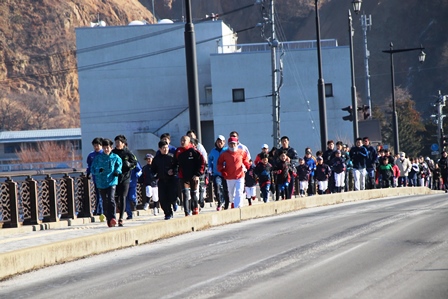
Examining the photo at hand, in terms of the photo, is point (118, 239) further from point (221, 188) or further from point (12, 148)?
point (12, 148)

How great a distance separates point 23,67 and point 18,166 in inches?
1620

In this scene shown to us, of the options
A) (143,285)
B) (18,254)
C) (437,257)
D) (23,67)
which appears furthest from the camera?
(23,67)

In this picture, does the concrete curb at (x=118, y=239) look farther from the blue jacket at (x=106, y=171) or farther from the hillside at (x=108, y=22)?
the hillside at (x=108, y=22)

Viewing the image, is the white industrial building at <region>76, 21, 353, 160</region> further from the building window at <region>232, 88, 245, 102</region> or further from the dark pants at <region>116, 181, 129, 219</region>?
the dark pants at <region>116, 181, 129, 219</region>

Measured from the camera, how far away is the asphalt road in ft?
31.2

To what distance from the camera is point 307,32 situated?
15862 cm

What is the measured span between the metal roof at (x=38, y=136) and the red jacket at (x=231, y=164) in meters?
94.1

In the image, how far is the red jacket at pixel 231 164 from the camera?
21.3 meters

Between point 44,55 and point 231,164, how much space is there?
127 m

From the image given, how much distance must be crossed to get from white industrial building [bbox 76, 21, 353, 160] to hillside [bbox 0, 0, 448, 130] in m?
49.1

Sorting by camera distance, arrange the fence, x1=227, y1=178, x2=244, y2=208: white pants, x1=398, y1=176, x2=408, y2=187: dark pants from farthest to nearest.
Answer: x1=398, y1=176, x2=408, y2=187: dark pants → x1=227, y1=178, x2=244, y2=208: white pants → the fence

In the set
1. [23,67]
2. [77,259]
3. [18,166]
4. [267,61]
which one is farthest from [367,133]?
[23,67]

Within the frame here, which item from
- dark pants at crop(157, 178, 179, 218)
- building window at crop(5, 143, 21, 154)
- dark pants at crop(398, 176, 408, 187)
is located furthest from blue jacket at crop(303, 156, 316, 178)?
building window at crop(5, 143, 21, 154)

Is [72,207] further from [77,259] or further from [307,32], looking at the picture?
[307,32]
